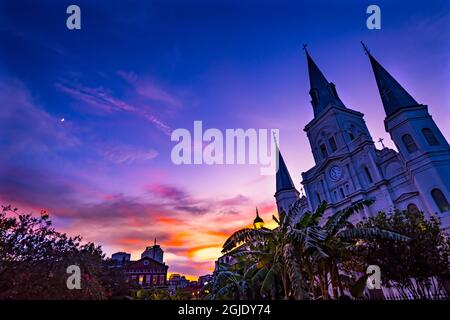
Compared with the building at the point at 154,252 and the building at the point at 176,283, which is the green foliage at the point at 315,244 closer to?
the building at the point at 176,283

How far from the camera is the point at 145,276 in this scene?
50.1 metres

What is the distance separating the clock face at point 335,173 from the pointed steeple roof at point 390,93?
895 cm

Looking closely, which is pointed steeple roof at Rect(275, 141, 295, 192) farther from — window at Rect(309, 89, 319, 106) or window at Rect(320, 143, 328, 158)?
window at Rect(309, 89, 319, 106)

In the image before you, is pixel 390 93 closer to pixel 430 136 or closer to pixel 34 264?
pixel 430 136

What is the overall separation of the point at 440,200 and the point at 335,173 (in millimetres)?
12359

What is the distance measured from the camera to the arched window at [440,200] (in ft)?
70.4

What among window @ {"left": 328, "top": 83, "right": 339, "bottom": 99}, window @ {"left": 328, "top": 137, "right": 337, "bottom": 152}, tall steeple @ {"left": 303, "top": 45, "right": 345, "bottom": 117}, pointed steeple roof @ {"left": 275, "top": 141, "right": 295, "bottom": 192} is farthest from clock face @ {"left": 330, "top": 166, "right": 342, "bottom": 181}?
window @ {"left": 328, "top": 83, "right": 339, "bottom": 99}

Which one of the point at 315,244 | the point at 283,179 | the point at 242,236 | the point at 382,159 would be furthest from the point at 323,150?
the point at 315,244

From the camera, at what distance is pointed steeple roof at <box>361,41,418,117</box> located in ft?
90.8

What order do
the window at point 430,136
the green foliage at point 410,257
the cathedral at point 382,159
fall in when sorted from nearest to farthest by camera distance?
the green foliage at point 410,257
the cathedral at point 382,159
the window at point 430,136
